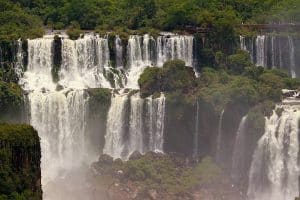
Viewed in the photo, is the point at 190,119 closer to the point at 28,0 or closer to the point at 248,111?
the point at 248,111

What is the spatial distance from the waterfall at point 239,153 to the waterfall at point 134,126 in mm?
5481

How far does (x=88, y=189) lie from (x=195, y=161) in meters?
7.82

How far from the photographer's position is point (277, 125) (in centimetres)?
5478

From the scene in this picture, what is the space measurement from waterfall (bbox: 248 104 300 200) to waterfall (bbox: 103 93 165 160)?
24.8ft

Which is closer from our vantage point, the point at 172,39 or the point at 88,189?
the point at 88,189

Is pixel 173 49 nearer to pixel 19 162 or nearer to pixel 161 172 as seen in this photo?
pixel 161 172

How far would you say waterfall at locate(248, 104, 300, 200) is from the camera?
178 feet

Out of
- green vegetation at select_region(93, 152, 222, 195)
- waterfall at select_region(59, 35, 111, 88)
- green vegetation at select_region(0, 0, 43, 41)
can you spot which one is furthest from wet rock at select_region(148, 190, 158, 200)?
green vegetation at select_region(0, 0, 43, 41)

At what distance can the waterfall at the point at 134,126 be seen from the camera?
2351 inches

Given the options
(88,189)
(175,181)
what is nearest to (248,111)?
(175,181)

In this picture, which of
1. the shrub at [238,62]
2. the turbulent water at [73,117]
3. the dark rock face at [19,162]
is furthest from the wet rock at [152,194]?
the shrub at [238,62]

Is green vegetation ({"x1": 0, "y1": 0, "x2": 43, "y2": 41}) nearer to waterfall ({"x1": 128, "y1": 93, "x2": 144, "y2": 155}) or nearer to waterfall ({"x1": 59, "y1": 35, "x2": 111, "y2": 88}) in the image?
waterfall ({"x1": 59, "y1": 35, "x2": 111, "y2": 88})

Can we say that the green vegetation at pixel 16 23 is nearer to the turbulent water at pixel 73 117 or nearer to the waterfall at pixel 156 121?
the turbulent water at pixel 73 117

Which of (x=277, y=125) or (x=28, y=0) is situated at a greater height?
(x=28, y=0)
